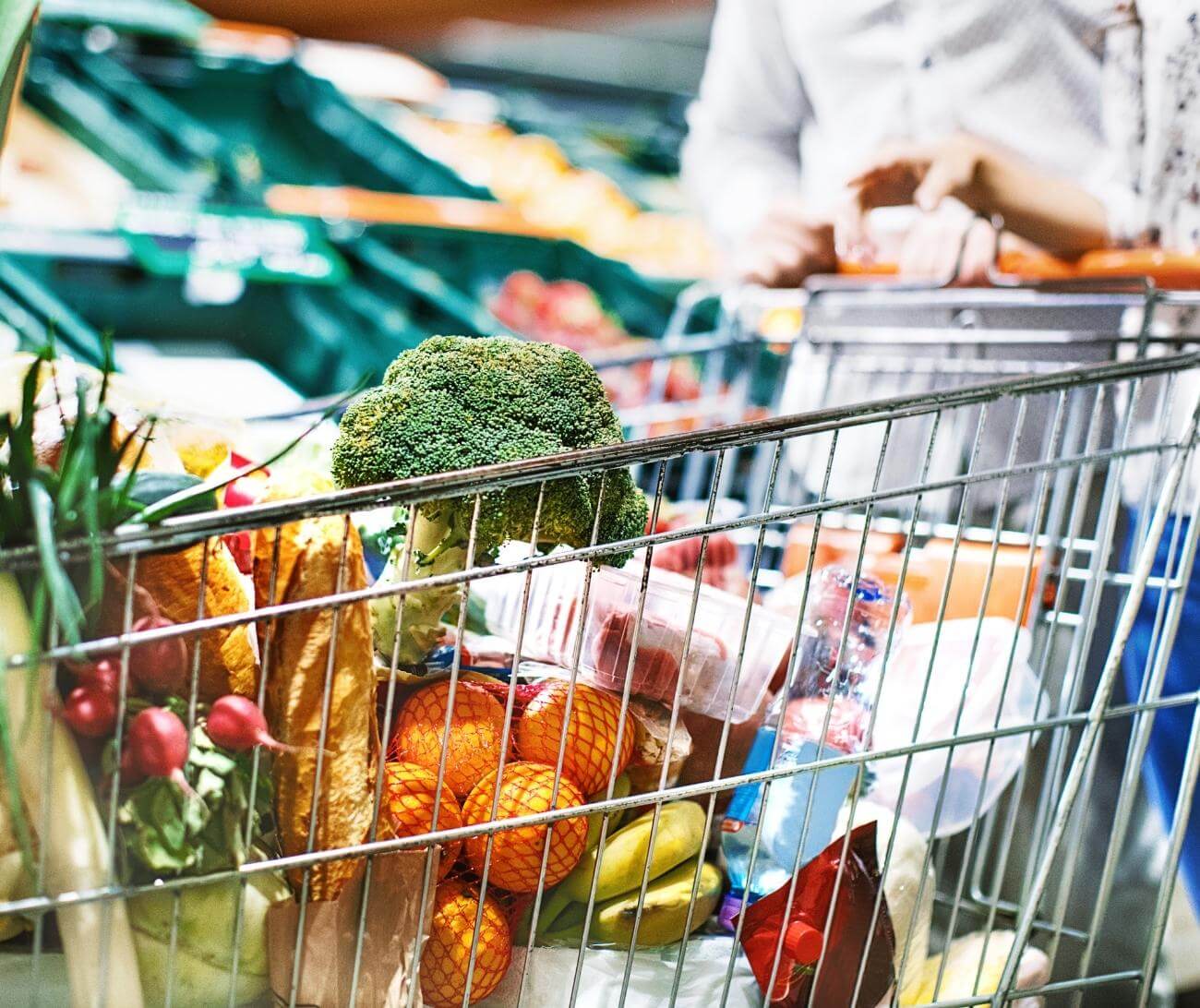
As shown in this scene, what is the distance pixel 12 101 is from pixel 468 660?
63 centimetres

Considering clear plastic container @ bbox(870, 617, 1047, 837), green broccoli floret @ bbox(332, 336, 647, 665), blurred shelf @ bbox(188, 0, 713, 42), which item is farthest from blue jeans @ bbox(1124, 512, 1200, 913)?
blurred shelf @ bbox(188, 0, 713, 42)

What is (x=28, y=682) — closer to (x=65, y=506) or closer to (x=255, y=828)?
(x=65, y=506)

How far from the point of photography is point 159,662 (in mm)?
834

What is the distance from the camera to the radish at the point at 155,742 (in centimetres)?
81

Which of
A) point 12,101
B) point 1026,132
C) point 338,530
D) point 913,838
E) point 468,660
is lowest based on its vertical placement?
point 913,838

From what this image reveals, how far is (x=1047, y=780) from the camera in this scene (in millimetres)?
1316

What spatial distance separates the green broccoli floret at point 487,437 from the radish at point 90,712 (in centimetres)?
25

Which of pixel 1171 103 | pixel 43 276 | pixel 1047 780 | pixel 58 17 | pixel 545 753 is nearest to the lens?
pixel 545 753

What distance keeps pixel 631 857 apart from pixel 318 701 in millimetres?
298

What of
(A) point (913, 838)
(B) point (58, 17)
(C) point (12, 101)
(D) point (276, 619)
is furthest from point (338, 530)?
(B) point (58, 17)

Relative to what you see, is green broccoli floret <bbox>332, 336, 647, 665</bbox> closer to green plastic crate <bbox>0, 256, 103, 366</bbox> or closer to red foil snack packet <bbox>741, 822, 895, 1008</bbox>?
red foil snack packet <bbox>741, 822, 895, 1008</bbox>

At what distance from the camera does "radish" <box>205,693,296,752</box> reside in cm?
85

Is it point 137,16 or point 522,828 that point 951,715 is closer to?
point 522,828

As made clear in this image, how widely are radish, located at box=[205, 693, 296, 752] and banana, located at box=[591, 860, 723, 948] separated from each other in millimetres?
328
